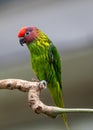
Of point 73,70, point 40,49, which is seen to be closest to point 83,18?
point 73,70

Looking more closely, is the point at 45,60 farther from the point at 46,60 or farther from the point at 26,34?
the point at 26,34

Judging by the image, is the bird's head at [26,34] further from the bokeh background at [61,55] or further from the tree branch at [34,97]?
the bokeh background at [61,55]

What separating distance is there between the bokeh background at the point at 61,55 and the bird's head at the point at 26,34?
5.76ft

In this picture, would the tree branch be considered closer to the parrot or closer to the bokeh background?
the parrot

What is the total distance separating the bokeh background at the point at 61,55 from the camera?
313cm

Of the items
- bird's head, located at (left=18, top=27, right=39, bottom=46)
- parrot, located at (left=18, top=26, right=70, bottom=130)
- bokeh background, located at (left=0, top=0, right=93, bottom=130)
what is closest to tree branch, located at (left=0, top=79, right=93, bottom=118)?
bird's head, located at (left=18, top=27, right=39, bottom=46)

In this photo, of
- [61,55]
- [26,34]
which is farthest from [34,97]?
[61,55]

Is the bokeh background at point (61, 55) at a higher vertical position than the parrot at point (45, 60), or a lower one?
lower

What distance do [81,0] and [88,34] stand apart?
27 centimetres

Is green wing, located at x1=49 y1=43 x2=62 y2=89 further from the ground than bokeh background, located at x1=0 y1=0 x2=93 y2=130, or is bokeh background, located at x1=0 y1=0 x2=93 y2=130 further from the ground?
green wing, located at x1=49 y1=43 x2=62 y2=89

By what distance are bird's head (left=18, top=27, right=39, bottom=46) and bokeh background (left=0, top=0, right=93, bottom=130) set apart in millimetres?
1755

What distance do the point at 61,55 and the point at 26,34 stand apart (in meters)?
1.91

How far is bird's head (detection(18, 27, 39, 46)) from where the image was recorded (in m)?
1.15

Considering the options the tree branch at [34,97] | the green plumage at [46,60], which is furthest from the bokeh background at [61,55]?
the tree branch at [34,97]
